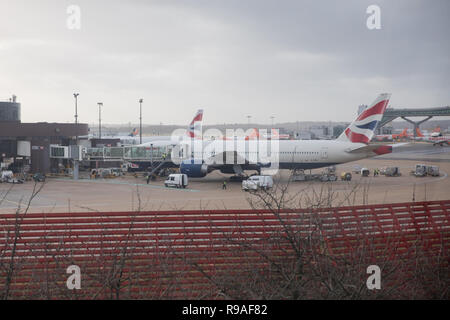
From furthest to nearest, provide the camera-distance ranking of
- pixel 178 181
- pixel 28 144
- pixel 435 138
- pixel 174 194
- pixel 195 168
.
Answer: pixel 435 138
pixel 28 144
pixel 195 168
pixel 178 181
pixel 174 194

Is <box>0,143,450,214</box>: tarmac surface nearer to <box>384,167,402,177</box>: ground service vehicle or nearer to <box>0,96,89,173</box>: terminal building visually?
<box>384,167,402,177</box>: ground service vehicle

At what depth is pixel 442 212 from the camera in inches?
516

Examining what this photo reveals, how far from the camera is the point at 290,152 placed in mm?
43406

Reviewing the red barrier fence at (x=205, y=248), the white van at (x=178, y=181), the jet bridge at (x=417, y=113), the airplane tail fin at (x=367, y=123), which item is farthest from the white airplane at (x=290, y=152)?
the red barrier fence at (x=205, y=248)

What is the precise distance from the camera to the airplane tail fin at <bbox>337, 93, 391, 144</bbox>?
41.2 metres

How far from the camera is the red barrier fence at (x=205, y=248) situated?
8.62 m

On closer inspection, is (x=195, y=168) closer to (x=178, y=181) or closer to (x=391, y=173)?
(x=178, y=181)

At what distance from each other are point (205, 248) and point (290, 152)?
33.0 metres

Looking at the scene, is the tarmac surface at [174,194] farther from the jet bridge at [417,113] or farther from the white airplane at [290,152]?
the jet bridge at [417,113]

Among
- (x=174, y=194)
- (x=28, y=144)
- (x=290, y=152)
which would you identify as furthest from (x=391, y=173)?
(x=28, y=144)

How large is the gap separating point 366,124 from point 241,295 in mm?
37782

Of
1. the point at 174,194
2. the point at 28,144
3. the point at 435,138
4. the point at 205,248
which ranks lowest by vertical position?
the point at 174,194

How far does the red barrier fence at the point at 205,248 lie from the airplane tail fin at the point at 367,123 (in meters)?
29.3
